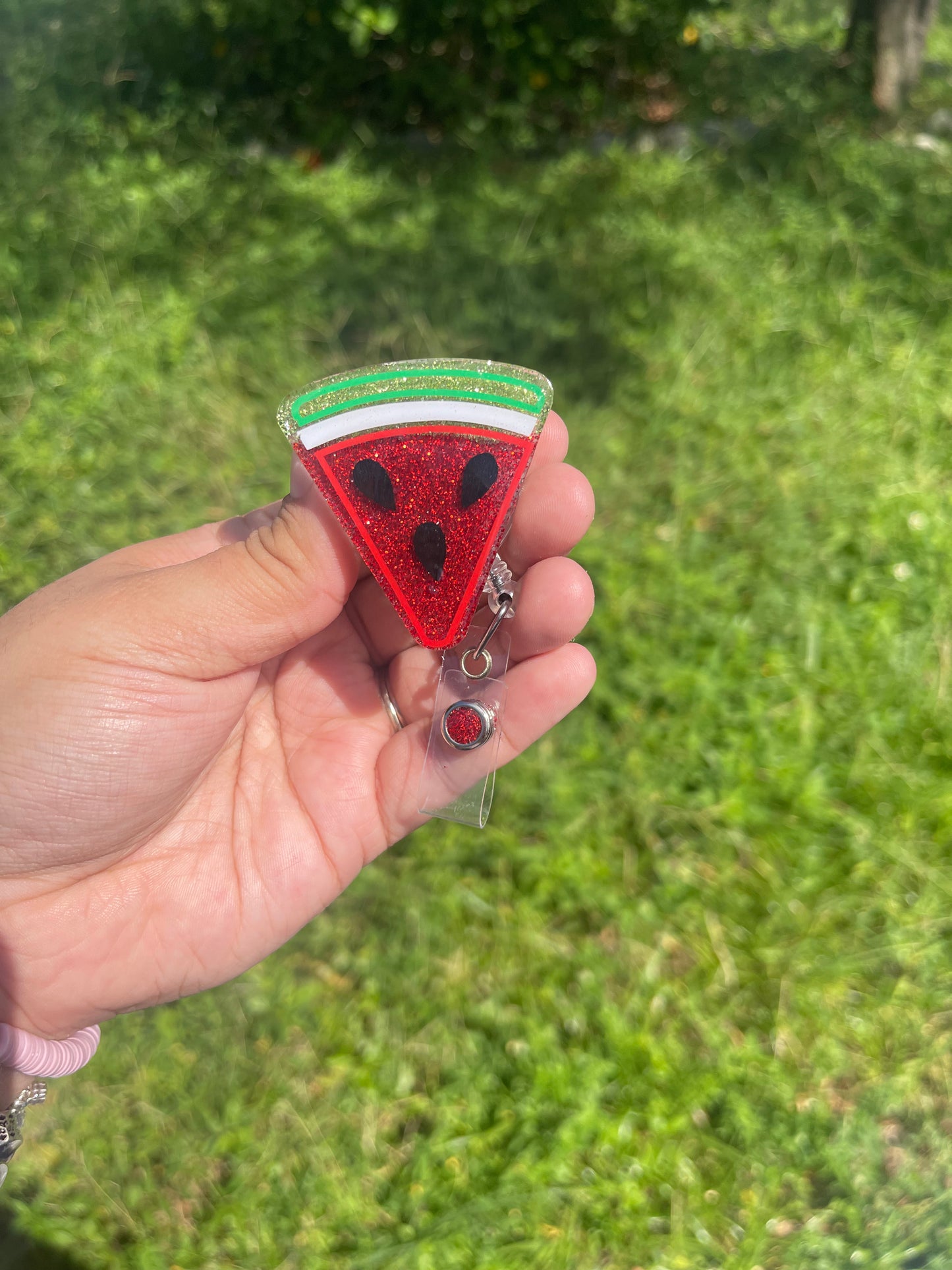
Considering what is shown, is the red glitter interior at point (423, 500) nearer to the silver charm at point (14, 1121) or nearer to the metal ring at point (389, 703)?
the metal ring at point (389, 703)

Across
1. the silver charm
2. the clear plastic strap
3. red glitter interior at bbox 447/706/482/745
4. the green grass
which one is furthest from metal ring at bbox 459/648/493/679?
the silver charm

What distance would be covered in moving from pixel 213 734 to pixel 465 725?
25.6 inches

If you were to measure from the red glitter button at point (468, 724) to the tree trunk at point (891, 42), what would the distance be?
17.6 feet

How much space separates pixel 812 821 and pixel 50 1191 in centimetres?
275

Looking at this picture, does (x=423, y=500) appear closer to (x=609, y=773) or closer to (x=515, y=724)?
(x=515, y=724)

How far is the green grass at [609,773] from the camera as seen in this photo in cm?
277

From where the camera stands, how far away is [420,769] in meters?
2.48

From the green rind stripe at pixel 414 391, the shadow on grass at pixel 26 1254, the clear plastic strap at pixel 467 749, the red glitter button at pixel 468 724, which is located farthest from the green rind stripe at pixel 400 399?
the shadow on grass at pixel 26 1254

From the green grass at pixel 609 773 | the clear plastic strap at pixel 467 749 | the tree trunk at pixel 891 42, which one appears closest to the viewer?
the clear plastic strap at pixel 467 749

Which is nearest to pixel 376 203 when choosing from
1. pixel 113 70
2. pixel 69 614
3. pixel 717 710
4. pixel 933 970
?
pixel 113 70

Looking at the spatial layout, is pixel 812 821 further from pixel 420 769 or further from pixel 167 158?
pixel 167 158

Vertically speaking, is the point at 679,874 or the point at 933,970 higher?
the point at 679,874

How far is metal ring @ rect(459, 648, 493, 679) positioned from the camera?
2.44 meters

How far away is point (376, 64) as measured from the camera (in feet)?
18.6
